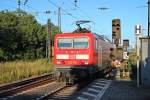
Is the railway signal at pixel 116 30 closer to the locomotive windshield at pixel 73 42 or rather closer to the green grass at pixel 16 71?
the green grass at pixel 16 71

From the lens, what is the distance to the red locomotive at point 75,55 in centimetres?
2423

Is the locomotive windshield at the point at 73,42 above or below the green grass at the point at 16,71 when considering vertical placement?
above

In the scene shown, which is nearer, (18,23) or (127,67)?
(127,67)

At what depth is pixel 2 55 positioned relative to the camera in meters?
51.6

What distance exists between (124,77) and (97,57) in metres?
3.26

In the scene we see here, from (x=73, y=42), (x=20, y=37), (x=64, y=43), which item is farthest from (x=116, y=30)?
(x=73, y=42)

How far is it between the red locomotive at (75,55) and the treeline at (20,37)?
1029 inches

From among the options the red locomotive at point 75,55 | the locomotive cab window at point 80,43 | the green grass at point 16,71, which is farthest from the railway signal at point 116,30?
the locomotive cab window at point 80,43

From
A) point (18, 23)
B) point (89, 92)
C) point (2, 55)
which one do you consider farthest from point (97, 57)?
point (18, 23)

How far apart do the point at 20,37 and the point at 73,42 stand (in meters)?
33.1

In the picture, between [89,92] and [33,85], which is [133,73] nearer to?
[33,85]

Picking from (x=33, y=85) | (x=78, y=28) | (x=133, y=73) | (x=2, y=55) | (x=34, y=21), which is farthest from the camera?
(x=34, y=21)

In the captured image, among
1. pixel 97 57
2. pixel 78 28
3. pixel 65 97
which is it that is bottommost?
pixel 65 97

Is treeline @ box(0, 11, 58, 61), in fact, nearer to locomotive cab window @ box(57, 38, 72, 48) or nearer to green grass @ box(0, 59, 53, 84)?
green grass @ box(0, 59, 53, 84)
